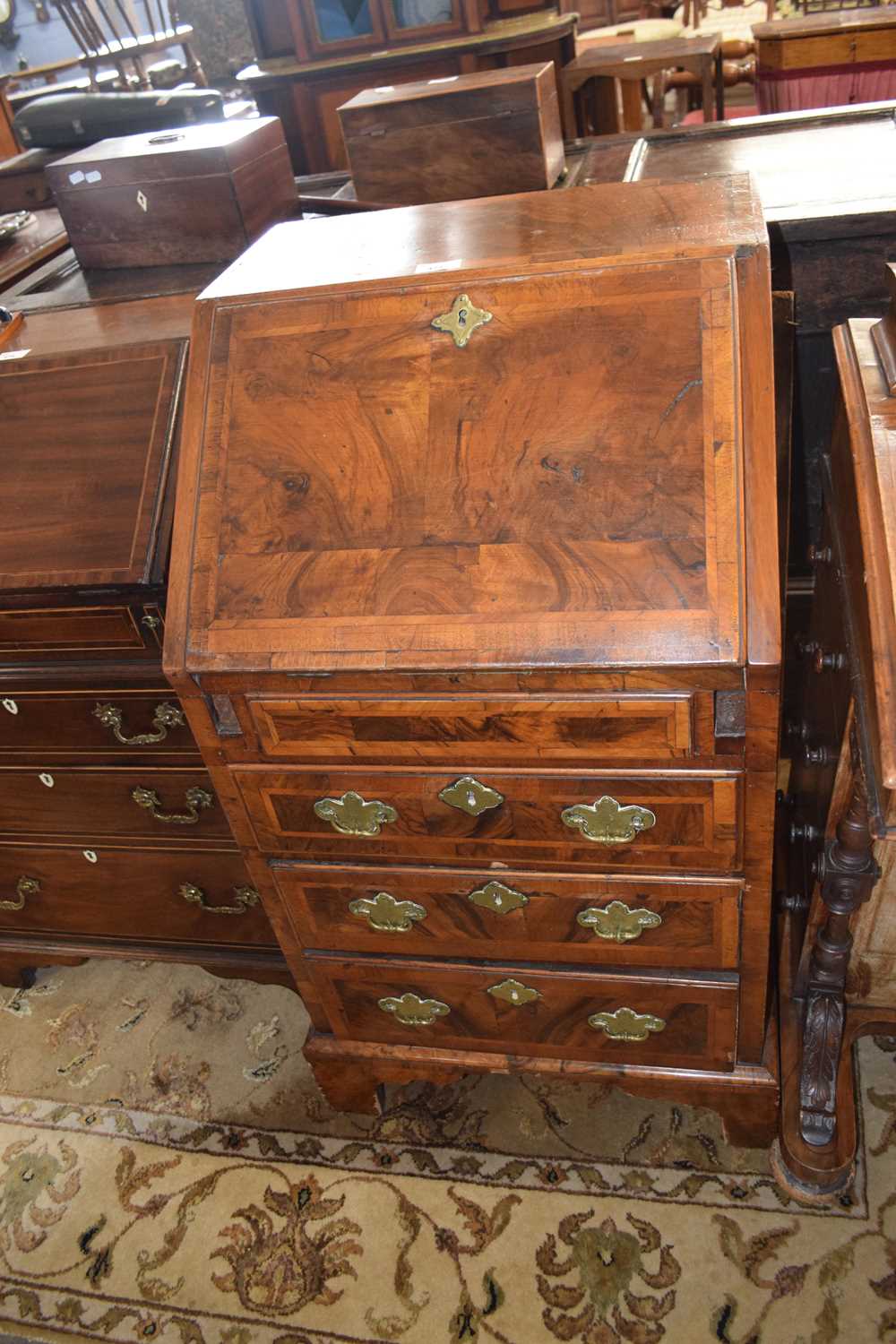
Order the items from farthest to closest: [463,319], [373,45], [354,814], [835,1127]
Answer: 1. [373,45]
2. [835,1127]
3. [354,814]
4. [463,319]

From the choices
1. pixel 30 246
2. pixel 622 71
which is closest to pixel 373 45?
pixel 622 71

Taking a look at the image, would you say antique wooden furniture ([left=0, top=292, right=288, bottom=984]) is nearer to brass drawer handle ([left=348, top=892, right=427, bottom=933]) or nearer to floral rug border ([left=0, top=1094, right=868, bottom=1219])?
floral rug border ([left=0, top=1094, right=868, bottom=1219])

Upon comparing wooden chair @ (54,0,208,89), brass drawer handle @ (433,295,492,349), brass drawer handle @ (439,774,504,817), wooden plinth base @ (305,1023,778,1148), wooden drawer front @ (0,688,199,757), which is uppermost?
wooden chair @ (54,0,208,89)

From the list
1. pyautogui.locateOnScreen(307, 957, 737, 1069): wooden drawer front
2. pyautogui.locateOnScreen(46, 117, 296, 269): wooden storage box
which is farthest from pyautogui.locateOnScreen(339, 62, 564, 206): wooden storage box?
pyautogui.locateOnScreen(307, 957, 737, 1069): wooden drawer front

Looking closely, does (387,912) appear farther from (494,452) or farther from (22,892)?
(22,892)

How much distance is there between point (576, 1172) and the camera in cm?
187

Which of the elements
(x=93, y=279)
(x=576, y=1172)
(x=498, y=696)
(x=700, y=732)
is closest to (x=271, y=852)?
(x=498, y=696)

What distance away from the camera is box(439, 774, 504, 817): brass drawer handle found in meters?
1.42

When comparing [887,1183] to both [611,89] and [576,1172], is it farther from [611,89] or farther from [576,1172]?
[611,89]

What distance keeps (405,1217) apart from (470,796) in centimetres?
96

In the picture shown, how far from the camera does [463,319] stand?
4.50ft

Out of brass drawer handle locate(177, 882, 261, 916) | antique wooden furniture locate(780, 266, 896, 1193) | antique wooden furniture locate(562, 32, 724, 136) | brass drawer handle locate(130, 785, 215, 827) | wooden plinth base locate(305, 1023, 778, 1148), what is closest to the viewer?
antique wooden furniture locate(780, 266, 896, 1193)

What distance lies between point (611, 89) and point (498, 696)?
16.4 ft

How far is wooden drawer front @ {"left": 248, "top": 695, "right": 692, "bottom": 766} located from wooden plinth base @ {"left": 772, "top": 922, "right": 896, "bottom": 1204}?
2.77 ft
